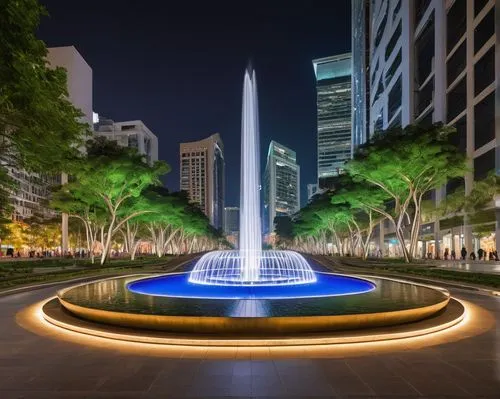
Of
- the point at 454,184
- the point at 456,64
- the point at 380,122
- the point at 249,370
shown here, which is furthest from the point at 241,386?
the point at 380,122

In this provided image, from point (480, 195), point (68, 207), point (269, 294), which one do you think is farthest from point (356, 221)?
point (269, 294)

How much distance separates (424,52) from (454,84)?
47.1 ft

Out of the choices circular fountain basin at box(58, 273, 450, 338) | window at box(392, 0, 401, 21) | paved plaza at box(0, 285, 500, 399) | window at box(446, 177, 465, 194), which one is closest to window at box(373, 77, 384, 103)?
window at box(392, 0, 401, 21)

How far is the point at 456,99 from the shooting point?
48625mm

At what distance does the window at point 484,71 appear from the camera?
39.5 meters

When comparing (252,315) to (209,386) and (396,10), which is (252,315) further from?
(396,10)

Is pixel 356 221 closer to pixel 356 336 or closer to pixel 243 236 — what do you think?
pixel 243 236

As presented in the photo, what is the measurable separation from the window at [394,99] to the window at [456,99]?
18813 millimetres

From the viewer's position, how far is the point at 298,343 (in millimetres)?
8445

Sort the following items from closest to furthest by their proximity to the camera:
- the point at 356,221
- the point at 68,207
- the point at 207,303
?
1. the point at 207,303
2. the point at 68,207
3. the point at 356,221

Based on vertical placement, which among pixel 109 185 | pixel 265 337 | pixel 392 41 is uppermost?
pixel 392 41

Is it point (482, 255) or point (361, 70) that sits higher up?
point (361, 70)

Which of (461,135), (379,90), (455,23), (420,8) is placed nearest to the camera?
(461,135)

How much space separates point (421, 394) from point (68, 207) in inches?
1495
